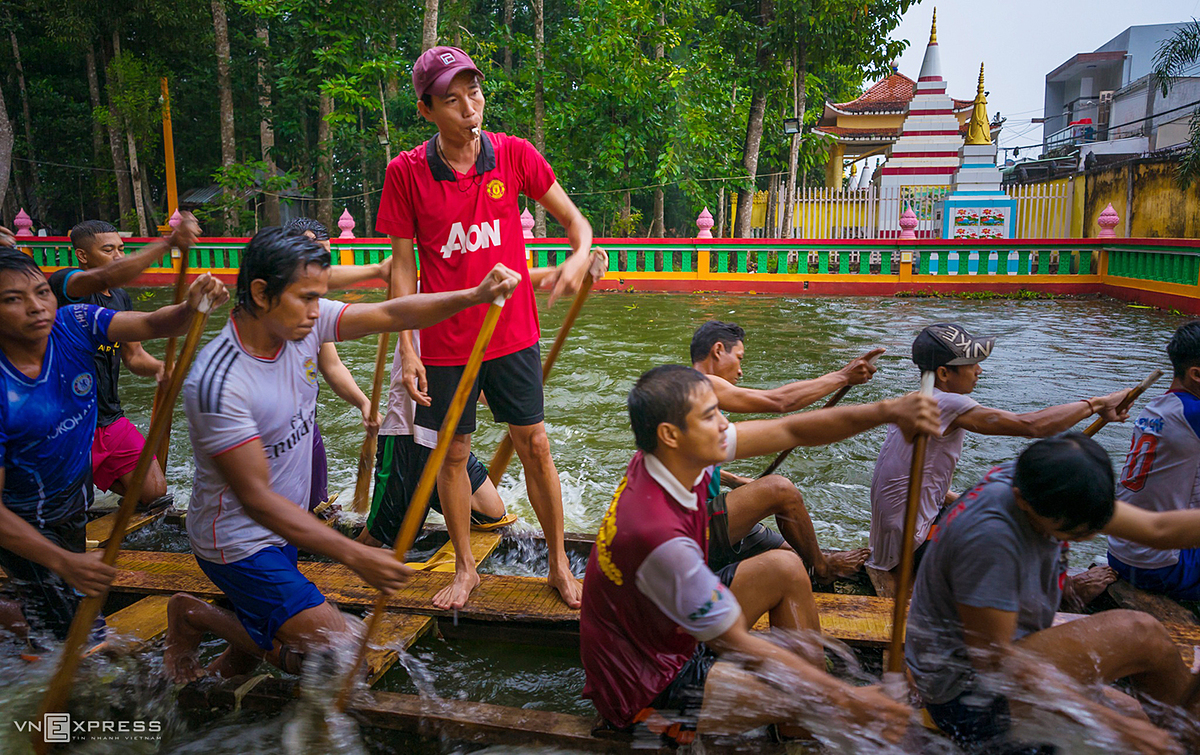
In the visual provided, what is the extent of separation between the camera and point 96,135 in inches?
876

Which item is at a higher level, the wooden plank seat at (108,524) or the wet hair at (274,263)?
the wet hair at (274,263)

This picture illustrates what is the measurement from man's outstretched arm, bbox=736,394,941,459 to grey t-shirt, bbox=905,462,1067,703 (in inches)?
10.7

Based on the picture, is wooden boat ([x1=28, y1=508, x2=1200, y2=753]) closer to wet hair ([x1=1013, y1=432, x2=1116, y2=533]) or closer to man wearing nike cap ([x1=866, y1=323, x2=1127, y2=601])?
man wearing nike cap ([x1=866, y1=323, x2=1127, y2=601])

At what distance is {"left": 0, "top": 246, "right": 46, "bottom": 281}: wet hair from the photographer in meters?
2.88

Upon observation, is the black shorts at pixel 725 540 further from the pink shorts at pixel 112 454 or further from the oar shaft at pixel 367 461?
the pink shorts at pixel 112 454

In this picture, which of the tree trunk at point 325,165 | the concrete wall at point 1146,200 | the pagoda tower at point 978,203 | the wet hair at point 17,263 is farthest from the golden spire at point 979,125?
the wet hair at point 17,263

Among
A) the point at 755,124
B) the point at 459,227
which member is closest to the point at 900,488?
the point at 459,227

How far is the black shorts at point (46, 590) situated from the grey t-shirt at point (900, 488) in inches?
122

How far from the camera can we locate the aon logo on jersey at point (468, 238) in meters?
3.40

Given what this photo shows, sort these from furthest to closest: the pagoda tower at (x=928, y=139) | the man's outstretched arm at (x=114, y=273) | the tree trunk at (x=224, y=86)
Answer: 1. the pagoda tower at (x=928, y=139)
2. the tree trunk at (x=224, y=86)
3. the man's outstretched arm at (x=114, y=273)

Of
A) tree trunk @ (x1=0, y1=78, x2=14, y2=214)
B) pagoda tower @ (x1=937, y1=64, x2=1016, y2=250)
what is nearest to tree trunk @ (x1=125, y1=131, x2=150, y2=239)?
Answer: tree trunk @ (x1=0, y1=78, x2=14, y2=214)

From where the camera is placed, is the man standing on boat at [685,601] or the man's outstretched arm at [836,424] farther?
the man's outstretched arm at [836,424]

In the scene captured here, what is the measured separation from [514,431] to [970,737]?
196 centimetres

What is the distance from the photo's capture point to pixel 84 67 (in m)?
24.1
